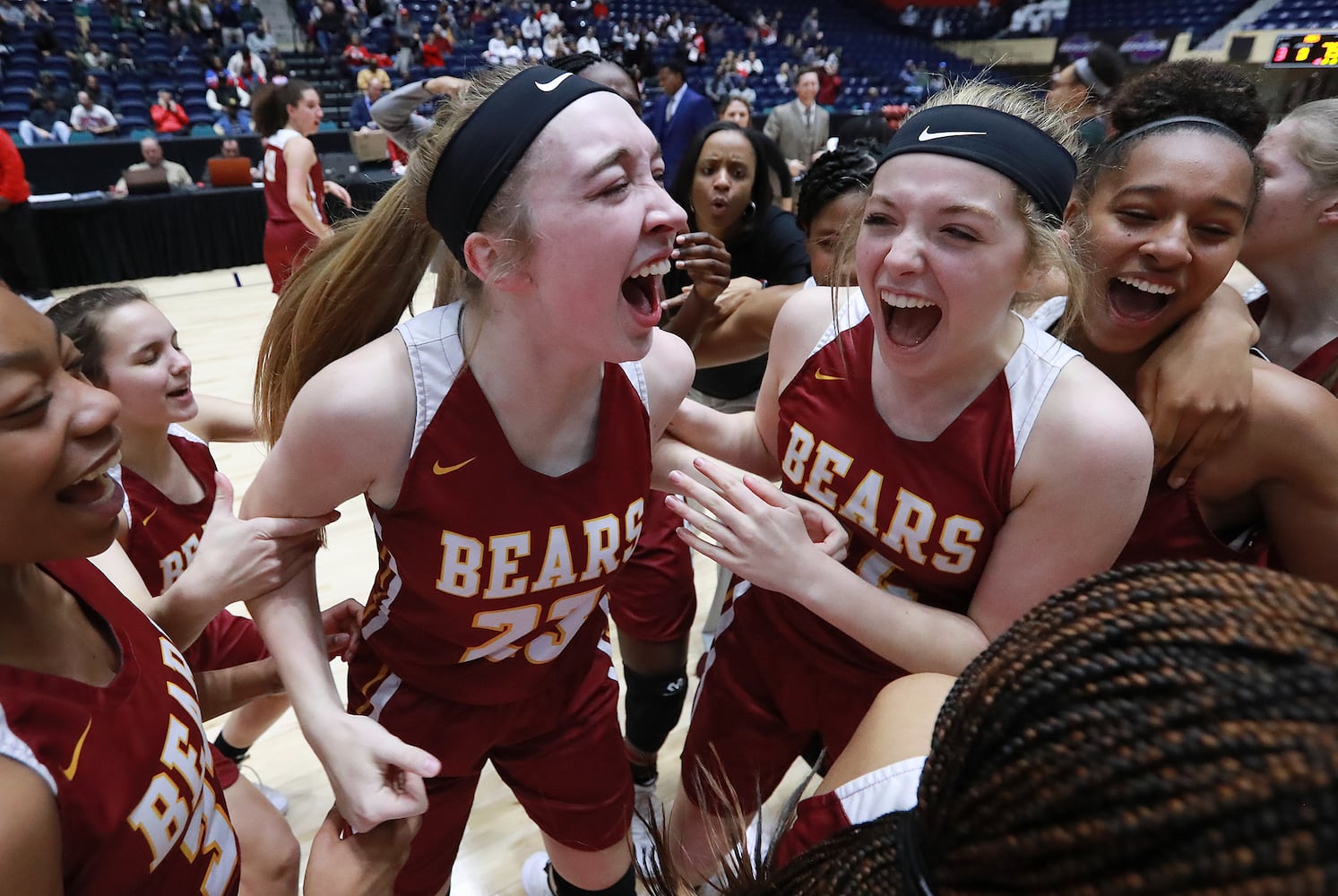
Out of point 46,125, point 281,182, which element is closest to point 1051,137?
point 281,182

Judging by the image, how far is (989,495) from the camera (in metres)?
1.22

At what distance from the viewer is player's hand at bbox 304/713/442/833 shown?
1094mm

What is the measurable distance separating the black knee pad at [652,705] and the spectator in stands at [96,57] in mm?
11505

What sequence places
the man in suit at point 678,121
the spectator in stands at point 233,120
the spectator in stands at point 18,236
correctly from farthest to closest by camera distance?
the spectator in stands at point 233,120 < the spectator in stands at point 18,236 < the man in suit at point 678,121

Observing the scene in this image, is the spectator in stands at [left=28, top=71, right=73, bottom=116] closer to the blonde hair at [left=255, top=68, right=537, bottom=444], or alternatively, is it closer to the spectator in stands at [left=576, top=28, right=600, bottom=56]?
the spectator in stands at [left=576, top=28, right=600, bottom=56]

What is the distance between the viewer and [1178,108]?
135 cm

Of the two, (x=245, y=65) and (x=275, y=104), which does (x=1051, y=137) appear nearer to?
(x=275, y=104)

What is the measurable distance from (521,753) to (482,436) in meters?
0.65

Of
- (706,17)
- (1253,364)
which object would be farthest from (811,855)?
(706,17)

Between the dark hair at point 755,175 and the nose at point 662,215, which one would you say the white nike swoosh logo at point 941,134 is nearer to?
the nose at point 662,215

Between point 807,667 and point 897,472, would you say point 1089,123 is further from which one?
point 807,667

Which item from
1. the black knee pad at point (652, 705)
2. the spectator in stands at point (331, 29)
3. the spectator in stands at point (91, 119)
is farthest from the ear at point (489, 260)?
the spectator in stands at point (331, 29)

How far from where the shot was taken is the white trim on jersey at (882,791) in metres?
0.78

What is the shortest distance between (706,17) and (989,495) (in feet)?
61.3
